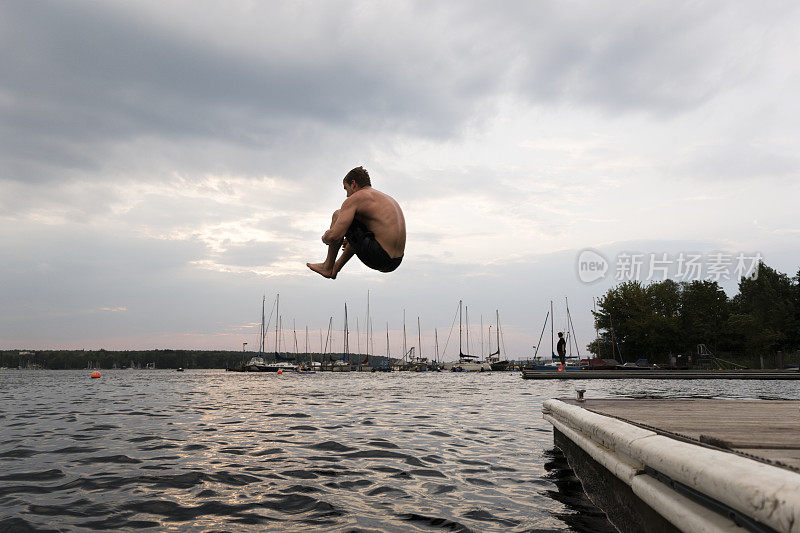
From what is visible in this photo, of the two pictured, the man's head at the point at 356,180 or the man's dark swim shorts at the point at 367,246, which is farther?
the man's head at the point at 356,180

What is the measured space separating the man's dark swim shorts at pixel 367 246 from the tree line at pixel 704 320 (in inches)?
2673

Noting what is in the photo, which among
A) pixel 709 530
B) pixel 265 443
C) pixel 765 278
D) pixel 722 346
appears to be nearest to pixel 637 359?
pixel 722 346

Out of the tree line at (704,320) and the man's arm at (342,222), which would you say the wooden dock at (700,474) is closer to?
the man's arm at (342,222)

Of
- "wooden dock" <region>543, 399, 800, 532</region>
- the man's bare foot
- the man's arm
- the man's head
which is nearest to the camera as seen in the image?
"wooden dock" <region>543, 399, 800, 532</region>

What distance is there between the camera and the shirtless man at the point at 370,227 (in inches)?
190

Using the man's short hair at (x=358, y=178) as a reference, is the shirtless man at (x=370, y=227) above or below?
below

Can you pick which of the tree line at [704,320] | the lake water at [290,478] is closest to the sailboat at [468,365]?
the tree line at [704,320]

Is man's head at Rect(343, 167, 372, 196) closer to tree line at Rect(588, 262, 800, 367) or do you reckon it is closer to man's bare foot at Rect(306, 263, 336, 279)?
man's bare foot at Rect(306, 263, 336, 279)

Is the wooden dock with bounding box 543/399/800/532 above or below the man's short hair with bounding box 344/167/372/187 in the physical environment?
below

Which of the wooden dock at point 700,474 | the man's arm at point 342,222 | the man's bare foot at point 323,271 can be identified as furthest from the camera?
the man's bare foot at point 323,271

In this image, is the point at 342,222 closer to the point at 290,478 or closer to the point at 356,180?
the point at 356,180

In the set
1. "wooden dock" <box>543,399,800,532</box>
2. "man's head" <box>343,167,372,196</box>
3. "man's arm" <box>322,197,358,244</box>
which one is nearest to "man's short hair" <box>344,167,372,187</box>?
"man's head" <box>343,167,372,196</box>

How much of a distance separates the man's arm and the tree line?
68350 mm

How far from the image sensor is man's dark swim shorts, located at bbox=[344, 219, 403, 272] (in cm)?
493
